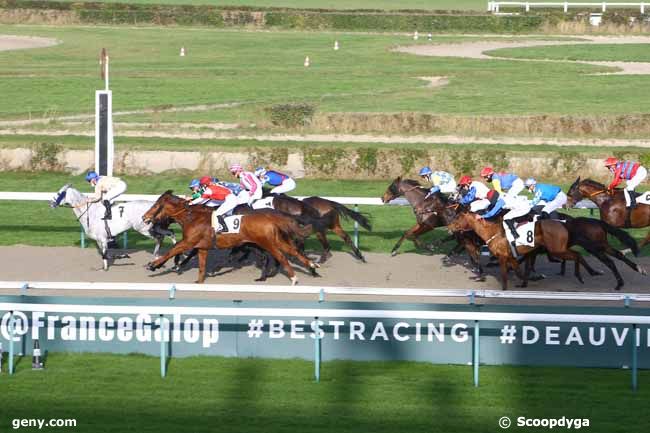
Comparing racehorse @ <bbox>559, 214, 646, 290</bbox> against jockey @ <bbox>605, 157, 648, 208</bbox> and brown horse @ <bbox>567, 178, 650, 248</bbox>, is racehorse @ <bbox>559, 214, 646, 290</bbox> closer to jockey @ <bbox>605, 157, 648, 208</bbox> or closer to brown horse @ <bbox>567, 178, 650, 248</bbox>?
brown horse @ <bbox>567, 178, 650, 248</bbox>

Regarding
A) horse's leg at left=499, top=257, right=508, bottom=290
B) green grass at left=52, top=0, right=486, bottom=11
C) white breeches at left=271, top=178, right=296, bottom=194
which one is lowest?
horse's leg at left=499, top=257, right=508, bottom=290

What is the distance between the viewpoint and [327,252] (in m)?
16.1

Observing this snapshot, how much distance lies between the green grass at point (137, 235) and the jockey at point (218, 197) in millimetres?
2155

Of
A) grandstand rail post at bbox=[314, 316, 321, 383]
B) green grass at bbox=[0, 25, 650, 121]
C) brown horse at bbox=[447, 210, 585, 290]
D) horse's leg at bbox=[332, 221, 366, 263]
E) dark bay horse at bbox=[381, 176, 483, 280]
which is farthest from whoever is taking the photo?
green grass at bbox=[0, 25, 650, 121]

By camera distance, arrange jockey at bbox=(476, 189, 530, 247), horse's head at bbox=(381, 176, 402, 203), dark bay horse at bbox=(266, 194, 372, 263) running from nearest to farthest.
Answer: jockey at bbox=(476, 189, 530, 247)
dark bay horse at bbox=(266, 194, 372, 263)
horse's head at bbox=(381, 176, 402, 203)

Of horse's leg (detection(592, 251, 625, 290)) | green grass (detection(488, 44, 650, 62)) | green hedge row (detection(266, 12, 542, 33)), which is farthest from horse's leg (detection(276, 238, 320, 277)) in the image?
green hedge row (detection(266, 12, 542, 33))

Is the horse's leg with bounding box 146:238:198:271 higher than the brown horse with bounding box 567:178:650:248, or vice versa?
the brown horse with bounding box 567:178:650:248

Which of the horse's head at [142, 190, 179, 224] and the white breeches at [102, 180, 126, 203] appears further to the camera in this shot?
the white breeches at [102, 180, 126, 203]

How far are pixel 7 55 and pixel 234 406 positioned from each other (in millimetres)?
34844

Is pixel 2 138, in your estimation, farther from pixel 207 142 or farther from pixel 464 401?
pixel 464 401

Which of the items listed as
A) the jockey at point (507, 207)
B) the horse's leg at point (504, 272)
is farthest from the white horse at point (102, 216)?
the horse's leg at point (504, 272)

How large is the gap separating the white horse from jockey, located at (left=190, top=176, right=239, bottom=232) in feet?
2.27

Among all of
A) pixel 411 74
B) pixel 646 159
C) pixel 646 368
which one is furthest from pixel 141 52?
pixel 646 368

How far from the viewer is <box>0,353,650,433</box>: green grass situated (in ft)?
31.7
